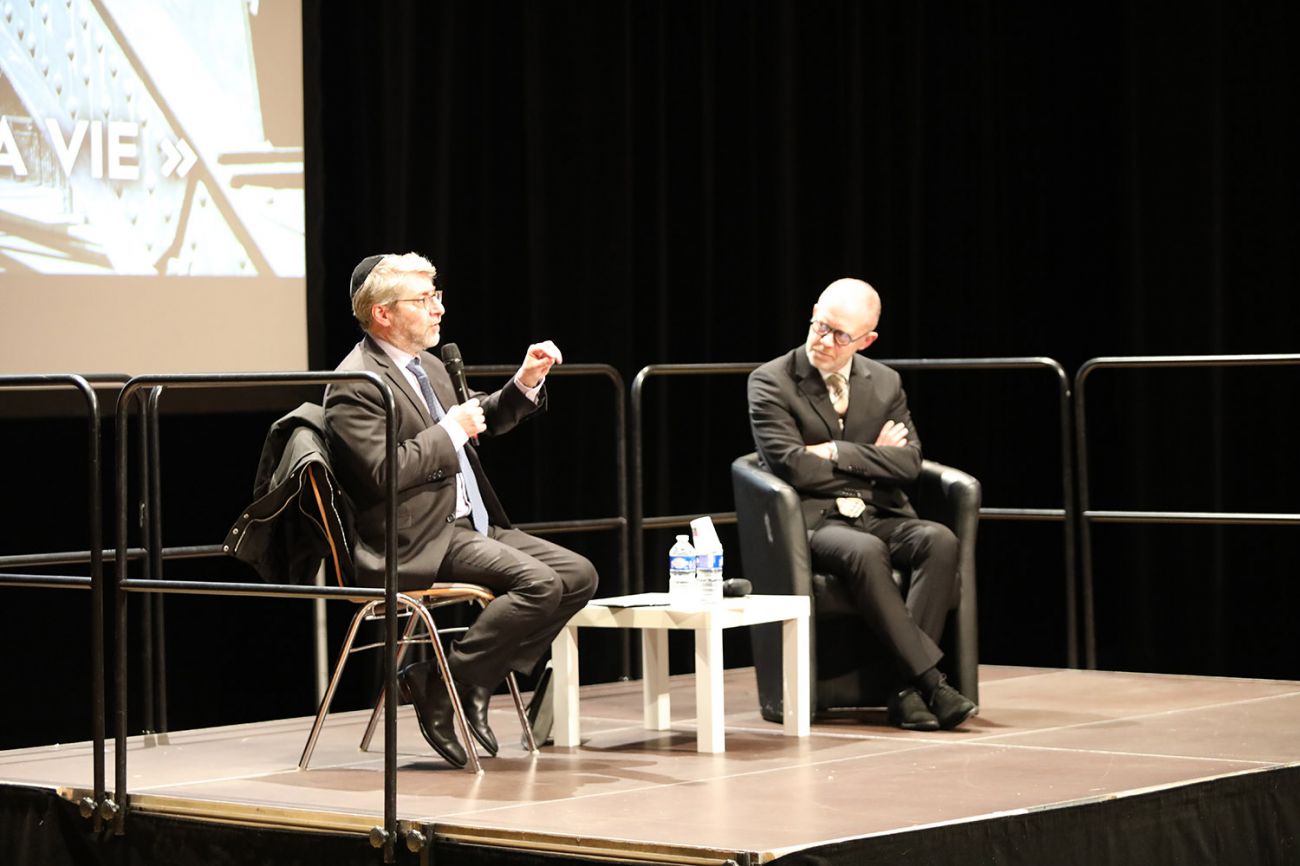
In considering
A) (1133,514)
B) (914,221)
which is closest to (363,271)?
(1133,514)

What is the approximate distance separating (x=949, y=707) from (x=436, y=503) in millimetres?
1318

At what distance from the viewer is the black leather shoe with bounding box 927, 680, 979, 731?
4859 millimetres

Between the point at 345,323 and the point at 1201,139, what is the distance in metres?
3.29

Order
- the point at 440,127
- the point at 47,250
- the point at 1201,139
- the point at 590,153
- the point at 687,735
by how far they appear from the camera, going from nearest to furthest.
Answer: the point at 687,735 → the point at 47,250 → the point at 440,127 → the point at 590,153 → the point at 1201,139

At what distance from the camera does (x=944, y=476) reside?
5.30m

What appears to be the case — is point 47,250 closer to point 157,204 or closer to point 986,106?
point 157,204

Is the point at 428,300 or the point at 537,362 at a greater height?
the point at 428,300

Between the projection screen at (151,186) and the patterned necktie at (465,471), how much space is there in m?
1.63

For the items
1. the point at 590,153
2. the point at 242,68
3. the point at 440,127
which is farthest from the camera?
the point at 590,153

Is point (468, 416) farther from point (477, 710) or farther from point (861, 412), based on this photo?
point (861, 412)

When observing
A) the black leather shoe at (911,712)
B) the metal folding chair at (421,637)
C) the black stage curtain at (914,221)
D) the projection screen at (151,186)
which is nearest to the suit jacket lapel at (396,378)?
the metal folding chair at (421,637)

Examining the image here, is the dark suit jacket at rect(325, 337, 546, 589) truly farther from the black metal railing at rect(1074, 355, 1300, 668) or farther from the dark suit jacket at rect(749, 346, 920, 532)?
the black metal railing at rect(1074, 355, 1300, 668)

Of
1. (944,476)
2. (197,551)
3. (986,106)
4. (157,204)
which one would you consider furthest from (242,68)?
(986,106)

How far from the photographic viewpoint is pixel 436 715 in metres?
4.34
